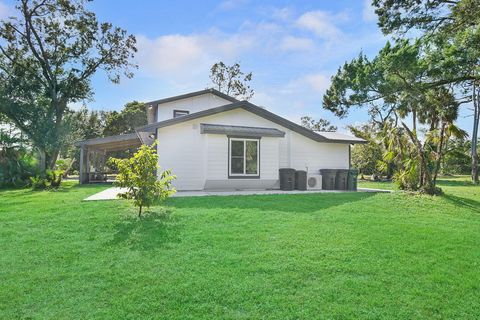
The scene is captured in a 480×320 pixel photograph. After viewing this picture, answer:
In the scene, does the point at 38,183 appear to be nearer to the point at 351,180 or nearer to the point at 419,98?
the point at 351,180

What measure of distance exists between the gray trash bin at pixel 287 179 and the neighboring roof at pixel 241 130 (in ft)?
5.90

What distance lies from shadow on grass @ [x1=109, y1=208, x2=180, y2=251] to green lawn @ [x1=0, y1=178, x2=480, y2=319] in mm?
24

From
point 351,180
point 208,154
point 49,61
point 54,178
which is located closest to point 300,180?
point 351,180

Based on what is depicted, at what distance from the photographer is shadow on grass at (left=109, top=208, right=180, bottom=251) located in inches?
233

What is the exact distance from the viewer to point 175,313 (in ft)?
11.6

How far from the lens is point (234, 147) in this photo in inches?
581

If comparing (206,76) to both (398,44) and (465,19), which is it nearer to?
(398,44)

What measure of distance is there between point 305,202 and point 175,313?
764 cm

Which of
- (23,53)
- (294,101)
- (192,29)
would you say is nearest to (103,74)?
(23,53)

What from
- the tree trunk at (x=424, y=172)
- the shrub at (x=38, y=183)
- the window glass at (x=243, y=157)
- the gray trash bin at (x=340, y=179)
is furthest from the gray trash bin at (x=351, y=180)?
the shrub at (x=38, y=183)

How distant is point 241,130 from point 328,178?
553 centimetres

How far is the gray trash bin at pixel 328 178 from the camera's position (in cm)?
1669

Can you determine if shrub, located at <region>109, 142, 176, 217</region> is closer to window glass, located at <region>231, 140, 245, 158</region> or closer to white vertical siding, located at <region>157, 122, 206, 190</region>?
white vertical siding, located at <region>157, 122, 206, 190</region>

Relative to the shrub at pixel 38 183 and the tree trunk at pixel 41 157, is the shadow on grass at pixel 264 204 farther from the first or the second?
the tree trunk at pixel 41 157
